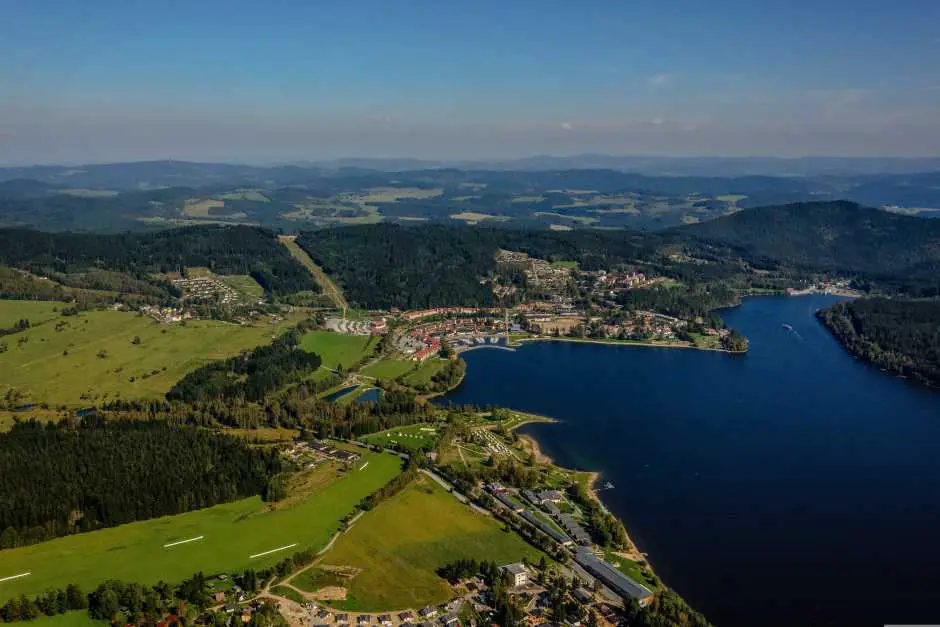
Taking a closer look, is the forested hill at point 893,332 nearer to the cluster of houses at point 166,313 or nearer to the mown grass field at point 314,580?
the mown grass field at point 314,580

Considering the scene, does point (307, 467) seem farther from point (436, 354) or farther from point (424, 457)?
point (436, 354)

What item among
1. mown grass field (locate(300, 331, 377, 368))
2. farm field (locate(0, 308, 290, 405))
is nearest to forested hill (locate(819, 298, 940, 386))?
mown grass field (locate(300, 331, 377, 368))

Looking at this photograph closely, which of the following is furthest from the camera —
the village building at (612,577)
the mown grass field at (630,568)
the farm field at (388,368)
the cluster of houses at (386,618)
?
the farm field at (388,368)

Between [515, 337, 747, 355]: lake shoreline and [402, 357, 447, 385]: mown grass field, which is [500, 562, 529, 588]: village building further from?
[515, 337, 747, 355]: lake shoreline

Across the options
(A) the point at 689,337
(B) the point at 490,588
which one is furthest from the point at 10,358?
(A) the point at 689,337

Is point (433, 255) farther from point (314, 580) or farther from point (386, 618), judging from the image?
point (386, 618)

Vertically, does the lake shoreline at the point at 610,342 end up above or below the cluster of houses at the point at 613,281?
below

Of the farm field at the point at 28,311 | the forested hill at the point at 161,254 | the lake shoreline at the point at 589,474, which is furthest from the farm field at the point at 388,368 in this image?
the farm field at the point at 28,311
